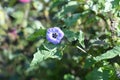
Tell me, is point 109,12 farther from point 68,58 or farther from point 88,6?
point 68,58

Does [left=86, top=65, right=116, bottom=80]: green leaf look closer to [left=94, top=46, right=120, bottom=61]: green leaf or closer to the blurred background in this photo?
[left=94, top=46, right=120, bottom=61]: green leaf

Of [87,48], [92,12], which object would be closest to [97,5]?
[92,12]

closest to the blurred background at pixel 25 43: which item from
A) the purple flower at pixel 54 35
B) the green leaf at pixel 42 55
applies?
the purple flower at pixel 54 35

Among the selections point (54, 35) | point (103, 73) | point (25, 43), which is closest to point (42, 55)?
point (54, 35)

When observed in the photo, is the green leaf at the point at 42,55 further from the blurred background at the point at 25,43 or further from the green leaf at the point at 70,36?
the blurred background at the point at 25,43

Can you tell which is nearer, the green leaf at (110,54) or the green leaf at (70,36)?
the green leaf at (110,54)

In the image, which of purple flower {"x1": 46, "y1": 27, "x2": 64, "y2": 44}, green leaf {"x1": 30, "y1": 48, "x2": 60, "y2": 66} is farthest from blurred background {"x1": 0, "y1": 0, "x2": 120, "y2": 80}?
green leaf {"x1": 30, "y1": 48, "x2": 60, "y2": 66}

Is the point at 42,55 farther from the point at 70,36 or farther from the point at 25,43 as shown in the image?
the point at 25,43
